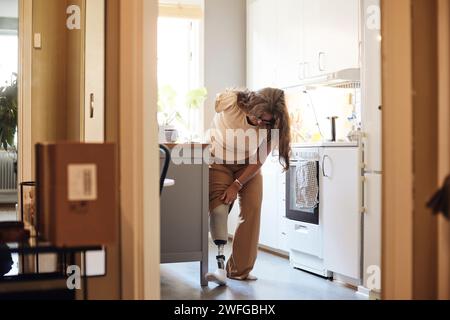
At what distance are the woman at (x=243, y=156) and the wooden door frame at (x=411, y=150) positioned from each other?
78.9 inches

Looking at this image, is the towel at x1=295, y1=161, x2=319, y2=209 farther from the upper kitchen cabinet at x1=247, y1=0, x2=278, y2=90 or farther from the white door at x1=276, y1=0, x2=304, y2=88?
the upper kitchen cabinet at x1=247, y1=0, x2=278, y2=90

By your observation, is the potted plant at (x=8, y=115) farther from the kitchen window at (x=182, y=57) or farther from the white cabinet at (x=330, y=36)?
the white cabinet at (x=330, y=36)

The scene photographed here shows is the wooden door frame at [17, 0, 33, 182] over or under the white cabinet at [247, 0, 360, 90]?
under

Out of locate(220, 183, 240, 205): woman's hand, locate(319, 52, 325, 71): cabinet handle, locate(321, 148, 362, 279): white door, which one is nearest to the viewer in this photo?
locate(321, 148, 362, 279): white door

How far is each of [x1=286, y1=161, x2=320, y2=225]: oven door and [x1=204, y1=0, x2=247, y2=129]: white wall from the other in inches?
67.6

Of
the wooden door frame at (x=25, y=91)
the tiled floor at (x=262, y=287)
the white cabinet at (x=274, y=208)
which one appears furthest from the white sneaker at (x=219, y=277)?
the wooden door frame at (x=25, y=91)

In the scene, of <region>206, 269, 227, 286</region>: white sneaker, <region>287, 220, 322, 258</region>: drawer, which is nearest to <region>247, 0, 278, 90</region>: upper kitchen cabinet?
<region>287, 220, 322, 258</region>: drawer

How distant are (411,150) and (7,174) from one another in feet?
11.2

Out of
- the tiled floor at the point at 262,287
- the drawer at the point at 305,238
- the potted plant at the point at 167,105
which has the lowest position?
the tiled floor at the point at 262,287

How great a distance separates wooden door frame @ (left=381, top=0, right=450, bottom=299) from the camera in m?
2.13

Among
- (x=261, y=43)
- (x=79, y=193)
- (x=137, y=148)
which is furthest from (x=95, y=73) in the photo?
(x=261, y=43)

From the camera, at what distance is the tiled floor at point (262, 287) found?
144 inches
